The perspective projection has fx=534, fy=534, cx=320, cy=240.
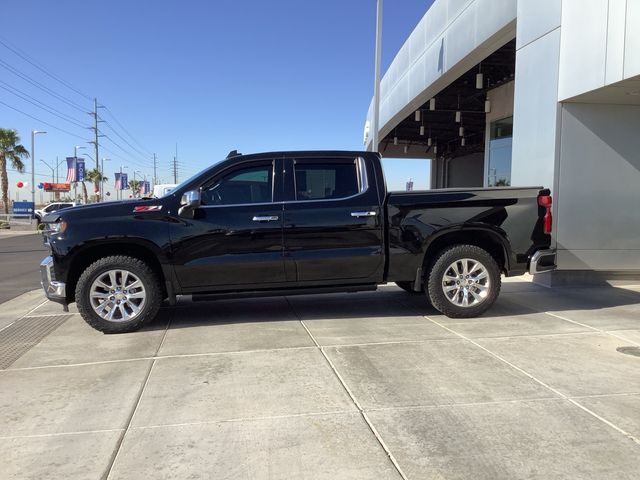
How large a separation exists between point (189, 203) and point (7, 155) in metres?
50.2

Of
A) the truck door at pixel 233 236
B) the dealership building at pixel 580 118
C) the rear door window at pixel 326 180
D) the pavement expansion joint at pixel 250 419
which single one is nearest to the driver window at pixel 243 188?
the truck door at pixel 233 236

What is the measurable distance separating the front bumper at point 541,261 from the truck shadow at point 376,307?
2.06 feet

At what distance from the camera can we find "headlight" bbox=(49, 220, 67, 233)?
574 cm

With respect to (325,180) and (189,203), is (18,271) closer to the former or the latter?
(189,203)

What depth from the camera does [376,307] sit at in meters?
7.14

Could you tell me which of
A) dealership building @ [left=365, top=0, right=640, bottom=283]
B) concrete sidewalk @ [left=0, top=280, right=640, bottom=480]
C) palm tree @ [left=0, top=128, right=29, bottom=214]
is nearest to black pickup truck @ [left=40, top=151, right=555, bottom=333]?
concrete sidewalk @ [left=0, top=280, right=640, bottom=480]

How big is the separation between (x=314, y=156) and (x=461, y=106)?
51.3 feet

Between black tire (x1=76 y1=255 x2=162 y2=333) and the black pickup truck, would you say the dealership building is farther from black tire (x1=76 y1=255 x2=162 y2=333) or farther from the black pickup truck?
black tire (x1=76 y1=255 x2=162 y2=333)

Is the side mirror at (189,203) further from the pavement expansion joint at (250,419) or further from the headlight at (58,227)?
the pavement expansion joint at (250,419)

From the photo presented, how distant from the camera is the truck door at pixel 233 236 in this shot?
19.3 ft

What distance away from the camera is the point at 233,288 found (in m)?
6.03

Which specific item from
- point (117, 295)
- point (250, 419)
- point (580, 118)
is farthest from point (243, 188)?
point (580, 118)

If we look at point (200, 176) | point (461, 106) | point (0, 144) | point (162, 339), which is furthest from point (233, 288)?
point (0, 144)

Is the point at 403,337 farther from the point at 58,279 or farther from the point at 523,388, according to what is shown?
the point at 58,279
